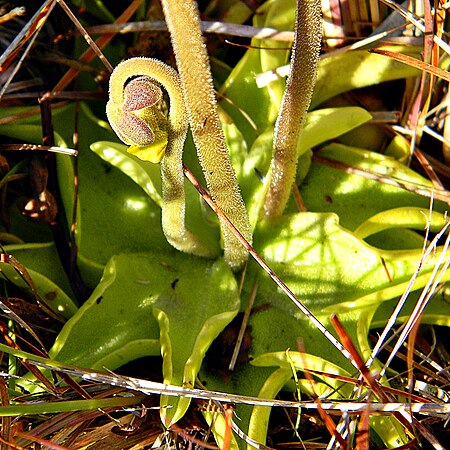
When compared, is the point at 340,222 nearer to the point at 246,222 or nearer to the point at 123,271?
the point at 246,222

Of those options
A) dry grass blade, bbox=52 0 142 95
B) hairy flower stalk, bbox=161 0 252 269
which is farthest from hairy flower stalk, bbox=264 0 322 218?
dry grass blade, bbox=52 0 142 95

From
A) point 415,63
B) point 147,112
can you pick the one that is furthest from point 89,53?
point 415,63

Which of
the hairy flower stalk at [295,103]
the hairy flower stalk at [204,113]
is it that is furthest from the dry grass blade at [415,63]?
the hairy flower stalk at [204,113]

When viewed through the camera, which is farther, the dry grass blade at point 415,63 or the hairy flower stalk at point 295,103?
the dry grass blade at point 415,63

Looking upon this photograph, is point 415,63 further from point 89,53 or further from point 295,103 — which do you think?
point 89,53

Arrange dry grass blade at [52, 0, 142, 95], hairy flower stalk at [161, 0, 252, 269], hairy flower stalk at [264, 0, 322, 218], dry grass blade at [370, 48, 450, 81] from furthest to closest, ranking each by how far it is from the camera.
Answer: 1. dry grass blade at [52, 0, 142, 95]
2. dry grass blade at [370, 48, 450, 81]
3. hairy flower stalk at [264, 0, 322, 218]
4. hairy flower stalk at [161, 0, 252, 269]

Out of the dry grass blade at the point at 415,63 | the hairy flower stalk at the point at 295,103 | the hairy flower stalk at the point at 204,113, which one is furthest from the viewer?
the dry grass blade at the point at 415,63

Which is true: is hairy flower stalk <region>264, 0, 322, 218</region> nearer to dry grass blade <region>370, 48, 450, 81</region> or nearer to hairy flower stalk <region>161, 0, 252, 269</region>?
hairy flower stalk <region>161, 0, 252, 269</region>

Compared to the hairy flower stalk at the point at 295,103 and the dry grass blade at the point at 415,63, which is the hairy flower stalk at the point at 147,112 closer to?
the hairy flower stalk at the point at 295,103
